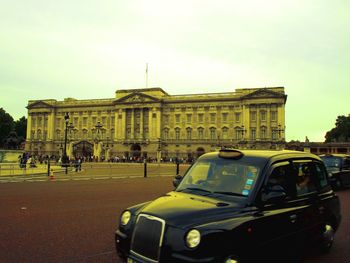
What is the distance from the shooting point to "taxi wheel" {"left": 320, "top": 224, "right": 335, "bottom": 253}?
5.76 m

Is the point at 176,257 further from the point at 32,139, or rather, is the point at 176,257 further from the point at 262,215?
the point at 32,139

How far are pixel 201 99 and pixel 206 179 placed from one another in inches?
3777

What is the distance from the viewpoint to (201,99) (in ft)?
329

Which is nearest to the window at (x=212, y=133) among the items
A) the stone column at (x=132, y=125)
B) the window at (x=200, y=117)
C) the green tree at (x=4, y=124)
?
the window at (x=200, y=117)

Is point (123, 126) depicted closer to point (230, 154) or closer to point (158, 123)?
point (158, 123)

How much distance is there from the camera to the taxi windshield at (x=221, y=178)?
455 centimetres

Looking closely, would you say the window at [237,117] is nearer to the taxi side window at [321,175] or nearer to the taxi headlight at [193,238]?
the taxi side window at [321,175]

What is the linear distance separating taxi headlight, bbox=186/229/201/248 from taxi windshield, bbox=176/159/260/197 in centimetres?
100

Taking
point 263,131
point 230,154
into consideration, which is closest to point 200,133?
point 263,131

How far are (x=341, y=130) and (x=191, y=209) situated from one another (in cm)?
12578

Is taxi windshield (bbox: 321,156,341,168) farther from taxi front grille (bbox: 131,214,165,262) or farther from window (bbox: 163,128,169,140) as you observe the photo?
window (bbox: 163,128,169,140)

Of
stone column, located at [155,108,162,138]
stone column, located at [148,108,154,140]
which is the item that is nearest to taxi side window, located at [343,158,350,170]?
stone column, located at [155,108,162,138]

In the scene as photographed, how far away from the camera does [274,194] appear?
4426 millimetres

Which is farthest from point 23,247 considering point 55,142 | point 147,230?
point 55,142
